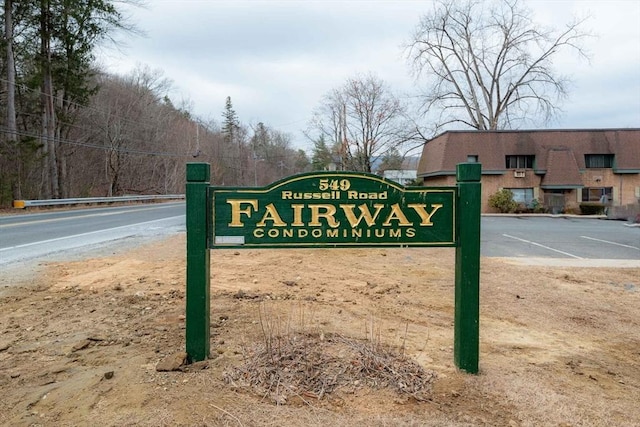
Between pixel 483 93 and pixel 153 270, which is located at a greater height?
pixel 483 93

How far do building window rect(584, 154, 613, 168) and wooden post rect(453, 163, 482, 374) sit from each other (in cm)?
3296

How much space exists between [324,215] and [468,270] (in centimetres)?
115

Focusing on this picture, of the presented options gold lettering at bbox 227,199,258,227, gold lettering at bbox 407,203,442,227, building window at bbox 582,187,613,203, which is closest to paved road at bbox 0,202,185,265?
gold lettering at bbox 227,199,258,227

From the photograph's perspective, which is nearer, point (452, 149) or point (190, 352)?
point (190, 352)

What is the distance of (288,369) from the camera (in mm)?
3000

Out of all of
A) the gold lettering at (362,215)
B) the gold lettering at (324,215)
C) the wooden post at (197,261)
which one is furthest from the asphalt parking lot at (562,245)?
the wooden post at (197,261)

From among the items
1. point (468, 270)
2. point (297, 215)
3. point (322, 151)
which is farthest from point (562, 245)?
point (322, 151)

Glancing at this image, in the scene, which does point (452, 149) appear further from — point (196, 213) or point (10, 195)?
point (196, 213)

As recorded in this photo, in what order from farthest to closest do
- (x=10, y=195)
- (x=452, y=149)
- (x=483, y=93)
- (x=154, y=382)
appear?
(x=483, y=93) → (x=452, y=149) → (x=10, y=195) → (x=154, y=382)

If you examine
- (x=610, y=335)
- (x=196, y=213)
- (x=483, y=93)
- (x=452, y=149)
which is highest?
(x=483, y=93)

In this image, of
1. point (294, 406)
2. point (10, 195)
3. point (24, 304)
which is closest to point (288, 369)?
point (294, 406)

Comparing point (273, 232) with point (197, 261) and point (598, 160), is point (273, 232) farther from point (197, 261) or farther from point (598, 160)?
point (598, 160)

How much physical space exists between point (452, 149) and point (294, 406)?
2981 centimetres

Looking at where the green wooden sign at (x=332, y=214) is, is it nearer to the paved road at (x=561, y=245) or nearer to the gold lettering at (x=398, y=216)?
the gold lettering at (x=398, y=216)
